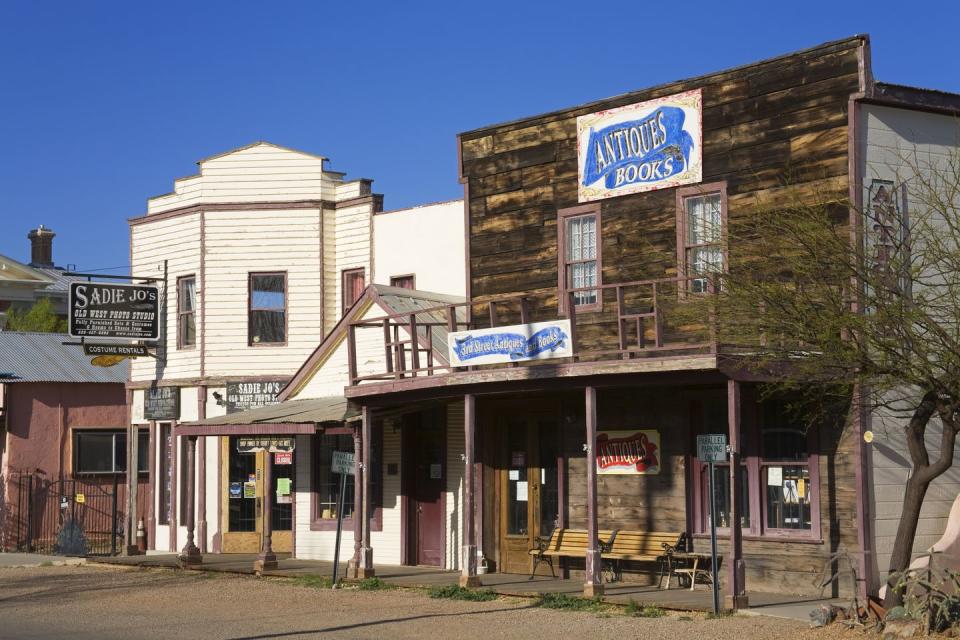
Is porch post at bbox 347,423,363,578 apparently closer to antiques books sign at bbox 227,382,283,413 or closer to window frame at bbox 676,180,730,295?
antiques books sign at bbox 227,382,283,413

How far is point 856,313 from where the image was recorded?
49.3ft

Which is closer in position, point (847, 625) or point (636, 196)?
point (847, 625)

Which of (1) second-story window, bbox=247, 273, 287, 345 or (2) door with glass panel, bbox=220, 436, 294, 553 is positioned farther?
(1) second-story window, bbox=247, 273, 287, 345

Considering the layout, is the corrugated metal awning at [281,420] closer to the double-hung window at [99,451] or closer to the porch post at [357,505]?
the porch post at [357,505]

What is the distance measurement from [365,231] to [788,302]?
12.8m

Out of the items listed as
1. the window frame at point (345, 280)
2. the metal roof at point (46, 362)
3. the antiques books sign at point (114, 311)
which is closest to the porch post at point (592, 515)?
the window frame at point (345, 280)

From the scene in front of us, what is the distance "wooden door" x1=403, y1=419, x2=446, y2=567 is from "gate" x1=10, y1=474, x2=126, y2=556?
8.73 metres

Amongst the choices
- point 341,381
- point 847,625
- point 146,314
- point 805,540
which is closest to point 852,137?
point 805,540

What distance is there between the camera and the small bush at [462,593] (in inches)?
742

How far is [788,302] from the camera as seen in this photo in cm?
1525

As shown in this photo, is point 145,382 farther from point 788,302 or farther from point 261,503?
point 788,302

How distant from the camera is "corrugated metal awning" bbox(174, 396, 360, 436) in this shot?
2228 centimetres

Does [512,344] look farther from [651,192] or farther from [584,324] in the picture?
[651,192]

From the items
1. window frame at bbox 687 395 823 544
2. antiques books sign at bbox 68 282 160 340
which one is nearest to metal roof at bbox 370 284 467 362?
window frame at bbox 687 395 823 544
